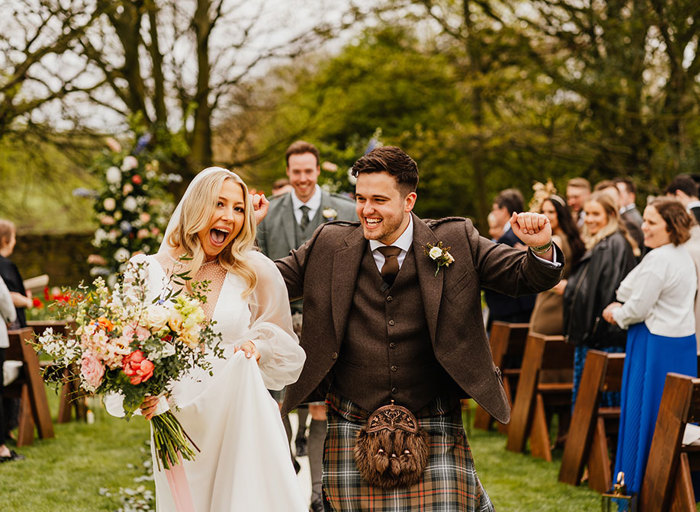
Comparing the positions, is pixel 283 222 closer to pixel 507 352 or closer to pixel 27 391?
pixel 507 352

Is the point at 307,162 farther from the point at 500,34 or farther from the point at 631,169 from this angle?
the point at 500,34

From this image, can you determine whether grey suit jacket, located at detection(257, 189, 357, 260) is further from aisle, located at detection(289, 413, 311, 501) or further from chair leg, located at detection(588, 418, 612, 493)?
chair leg, located at detection(588, 418, 612, 493)

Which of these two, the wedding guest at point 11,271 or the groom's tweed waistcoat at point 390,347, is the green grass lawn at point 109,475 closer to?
the wedding guest at point 11,271

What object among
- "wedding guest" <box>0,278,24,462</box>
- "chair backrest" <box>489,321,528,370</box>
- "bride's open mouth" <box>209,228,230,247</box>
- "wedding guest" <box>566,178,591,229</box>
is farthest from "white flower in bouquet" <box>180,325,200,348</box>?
"wedding guest" <box>566,178,591,229</box>

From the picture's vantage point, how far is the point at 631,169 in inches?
586

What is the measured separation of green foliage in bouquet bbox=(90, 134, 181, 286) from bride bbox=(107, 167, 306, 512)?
570cm

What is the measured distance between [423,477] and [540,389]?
15.3 ft

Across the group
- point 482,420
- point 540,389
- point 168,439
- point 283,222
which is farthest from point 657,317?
point 168,439

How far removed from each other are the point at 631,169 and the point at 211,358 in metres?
12.4

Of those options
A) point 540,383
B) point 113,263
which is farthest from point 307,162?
point 113,263

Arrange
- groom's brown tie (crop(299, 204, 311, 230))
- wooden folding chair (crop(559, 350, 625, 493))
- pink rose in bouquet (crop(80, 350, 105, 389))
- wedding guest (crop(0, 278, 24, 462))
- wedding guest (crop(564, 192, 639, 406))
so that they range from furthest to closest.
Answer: wedding guest (crop(0, 278, 24, 462)), wedding guest (crop(564, 192, 639, 406)), wooden folding chair (crop(559, 350, 625, 493)), groom's brown tie (crop(299, 204, 311, 230)), pink rose in bouquet (crop(80, 350, 105, 389))

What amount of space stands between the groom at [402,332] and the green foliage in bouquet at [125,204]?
605 cm

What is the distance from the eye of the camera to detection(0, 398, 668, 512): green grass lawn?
675 cm

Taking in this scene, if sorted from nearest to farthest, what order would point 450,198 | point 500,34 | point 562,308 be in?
point 562,308, point 500,34, point 450,198
